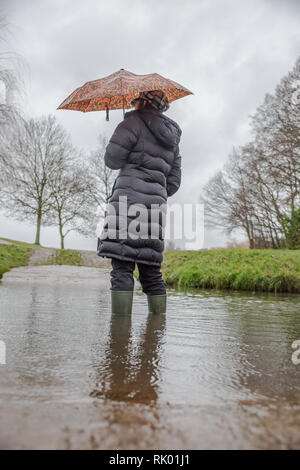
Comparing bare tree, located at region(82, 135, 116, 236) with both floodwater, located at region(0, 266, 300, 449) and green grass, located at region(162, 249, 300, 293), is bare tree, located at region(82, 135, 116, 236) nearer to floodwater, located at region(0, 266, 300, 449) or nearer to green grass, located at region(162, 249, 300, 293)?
green grass, located at region(162, 249, 300, 293)

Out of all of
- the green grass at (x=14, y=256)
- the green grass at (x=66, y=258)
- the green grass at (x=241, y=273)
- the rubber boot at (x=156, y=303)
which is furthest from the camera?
the green grass at (x=66, y=258)

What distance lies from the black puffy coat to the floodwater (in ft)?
2.60

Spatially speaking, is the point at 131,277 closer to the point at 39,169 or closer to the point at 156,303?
the point at 156,303

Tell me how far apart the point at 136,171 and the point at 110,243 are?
2.30ft

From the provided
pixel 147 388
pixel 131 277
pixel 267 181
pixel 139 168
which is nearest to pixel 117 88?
pixel 139 168

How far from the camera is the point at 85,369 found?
153 centimetres

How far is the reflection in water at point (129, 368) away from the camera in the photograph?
1.24m

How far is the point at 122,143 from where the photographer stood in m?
3.15

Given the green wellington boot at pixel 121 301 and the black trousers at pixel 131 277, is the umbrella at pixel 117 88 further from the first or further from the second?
the green wellington boot at pixel 121 301

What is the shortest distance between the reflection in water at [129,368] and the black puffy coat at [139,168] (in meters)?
0.85

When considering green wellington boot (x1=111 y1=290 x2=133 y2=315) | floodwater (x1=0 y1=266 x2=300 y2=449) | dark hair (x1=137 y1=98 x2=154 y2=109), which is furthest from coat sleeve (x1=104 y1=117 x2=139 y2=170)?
floodwater (x1=0 y1=266 x2=300 y2=449)

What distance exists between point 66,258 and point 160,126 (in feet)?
51.9

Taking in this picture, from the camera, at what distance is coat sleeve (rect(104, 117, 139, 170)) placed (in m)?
3.14

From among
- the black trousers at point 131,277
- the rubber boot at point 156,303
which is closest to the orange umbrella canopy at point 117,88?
the black trousers at point 131,277
